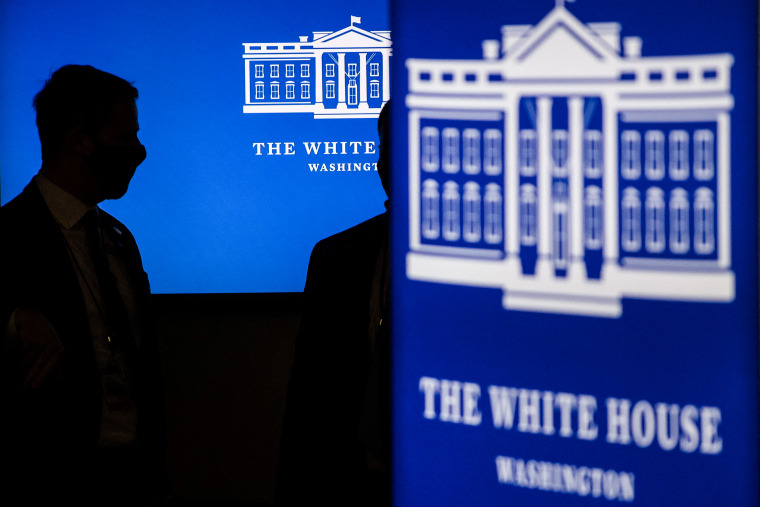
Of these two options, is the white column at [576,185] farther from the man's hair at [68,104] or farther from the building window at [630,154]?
the man's hair at [68,104]

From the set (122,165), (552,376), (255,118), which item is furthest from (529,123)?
(255,118)

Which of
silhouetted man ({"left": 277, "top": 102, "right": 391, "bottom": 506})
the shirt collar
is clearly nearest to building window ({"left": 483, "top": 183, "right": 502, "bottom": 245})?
silhouetted man ({"left": 277, "top": 102, "right": 391, "bottom": 506})

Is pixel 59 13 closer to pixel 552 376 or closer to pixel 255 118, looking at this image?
pixel 255 118

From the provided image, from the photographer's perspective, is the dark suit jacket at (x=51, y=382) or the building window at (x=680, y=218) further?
the dark suit jacket at (x=51, y=382)

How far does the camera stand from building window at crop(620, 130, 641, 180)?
74cm

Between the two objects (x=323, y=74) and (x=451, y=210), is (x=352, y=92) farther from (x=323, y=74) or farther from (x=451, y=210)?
(x=451, y=210)

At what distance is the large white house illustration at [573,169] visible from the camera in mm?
731

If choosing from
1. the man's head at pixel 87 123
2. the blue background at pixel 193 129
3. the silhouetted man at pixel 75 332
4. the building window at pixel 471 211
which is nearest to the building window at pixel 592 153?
the building window at pixel 471 211

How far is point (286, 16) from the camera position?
346cm

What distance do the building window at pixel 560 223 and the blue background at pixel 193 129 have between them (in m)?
2.67

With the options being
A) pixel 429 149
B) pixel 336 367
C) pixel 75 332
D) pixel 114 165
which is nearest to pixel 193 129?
pixel 114 165

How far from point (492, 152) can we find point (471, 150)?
21mm

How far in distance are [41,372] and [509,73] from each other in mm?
1504

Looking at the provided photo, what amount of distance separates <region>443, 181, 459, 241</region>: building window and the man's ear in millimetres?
1850
